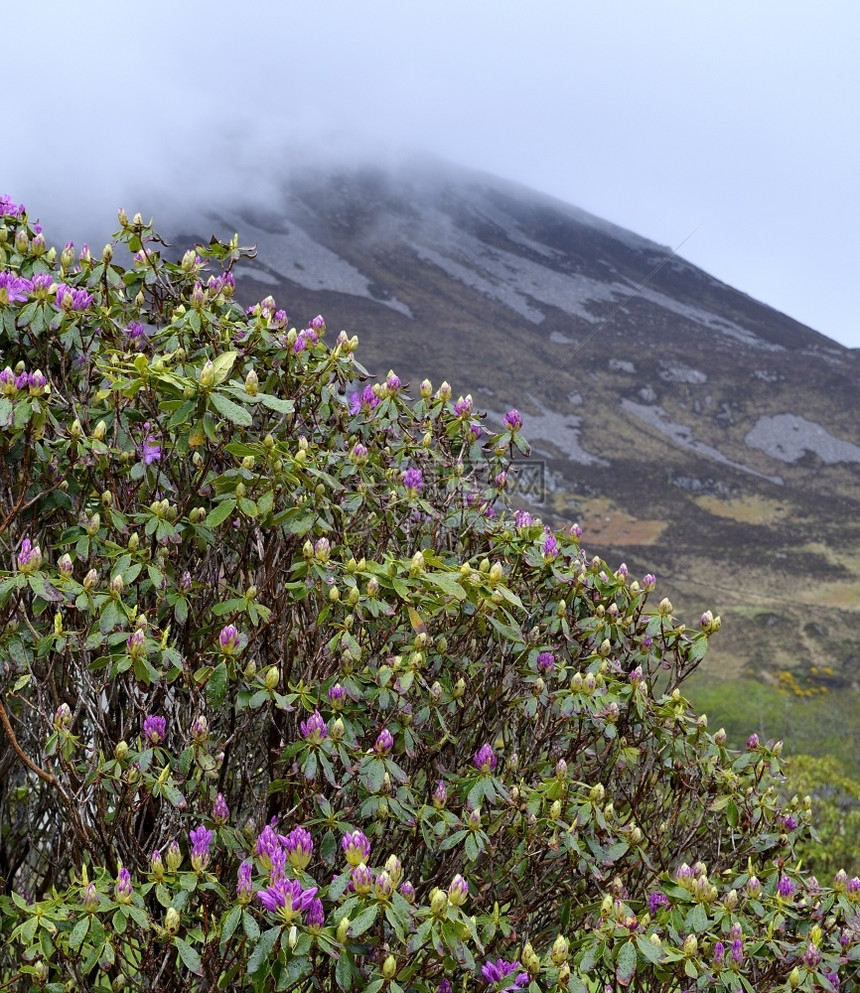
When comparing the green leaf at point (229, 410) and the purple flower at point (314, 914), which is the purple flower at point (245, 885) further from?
the green leaf at point (229, 410)

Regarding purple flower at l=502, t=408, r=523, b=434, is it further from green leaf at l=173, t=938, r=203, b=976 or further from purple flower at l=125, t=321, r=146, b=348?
green leaf at l=173, t=938, r=203, b=976

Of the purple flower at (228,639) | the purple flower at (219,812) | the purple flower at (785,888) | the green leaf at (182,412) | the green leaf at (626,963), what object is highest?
the green leaf at (182,412)

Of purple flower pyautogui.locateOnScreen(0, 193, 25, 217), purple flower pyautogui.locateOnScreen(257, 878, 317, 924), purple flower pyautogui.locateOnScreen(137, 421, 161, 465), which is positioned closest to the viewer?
purple flower pyautogui.locateOnScreen(257, 878, 317, 924)

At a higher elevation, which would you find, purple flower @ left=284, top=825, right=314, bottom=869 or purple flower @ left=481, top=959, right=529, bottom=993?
purple flower @ left=284, top=825, right=314, bottom=869

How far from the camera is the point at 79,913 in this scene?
1.91 m

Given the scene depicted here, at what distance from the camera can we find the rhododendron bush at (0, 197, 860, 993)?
6.53ft

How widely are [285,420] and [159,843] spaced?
4.53 ft

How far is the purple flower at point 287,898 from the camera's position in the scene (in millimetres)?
1607

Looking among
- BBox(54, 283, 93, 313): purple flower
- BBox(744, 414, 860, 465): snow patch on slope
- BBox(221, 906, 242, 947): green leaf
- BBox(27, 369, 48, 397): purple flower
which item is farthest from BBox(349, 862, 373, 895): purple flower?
BBox(744, 414, 860, 465): snow patch on slope

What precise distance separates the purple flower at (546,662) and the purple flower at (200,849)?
1163 mm

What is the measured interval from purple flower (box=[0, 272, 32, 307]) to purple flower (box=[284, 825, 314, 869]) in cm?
180

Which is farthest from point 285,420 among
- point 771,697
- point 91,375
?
point 771,697

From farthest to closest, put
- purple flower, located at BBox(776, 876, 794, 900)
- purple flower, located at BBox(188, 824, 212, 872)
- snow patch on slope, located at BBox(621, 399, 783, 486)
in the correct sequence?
snow patch on slope, located at BBox(621, 399, 783, 486) → purple flower, located at BBox(776, 876, 794, 900) → purple flower, located at BBox(188, 824, 212, 872)

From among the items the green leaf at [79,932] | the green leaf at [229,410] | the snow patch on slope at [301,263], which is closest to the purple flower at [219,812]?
the green leaf at [79,932]
